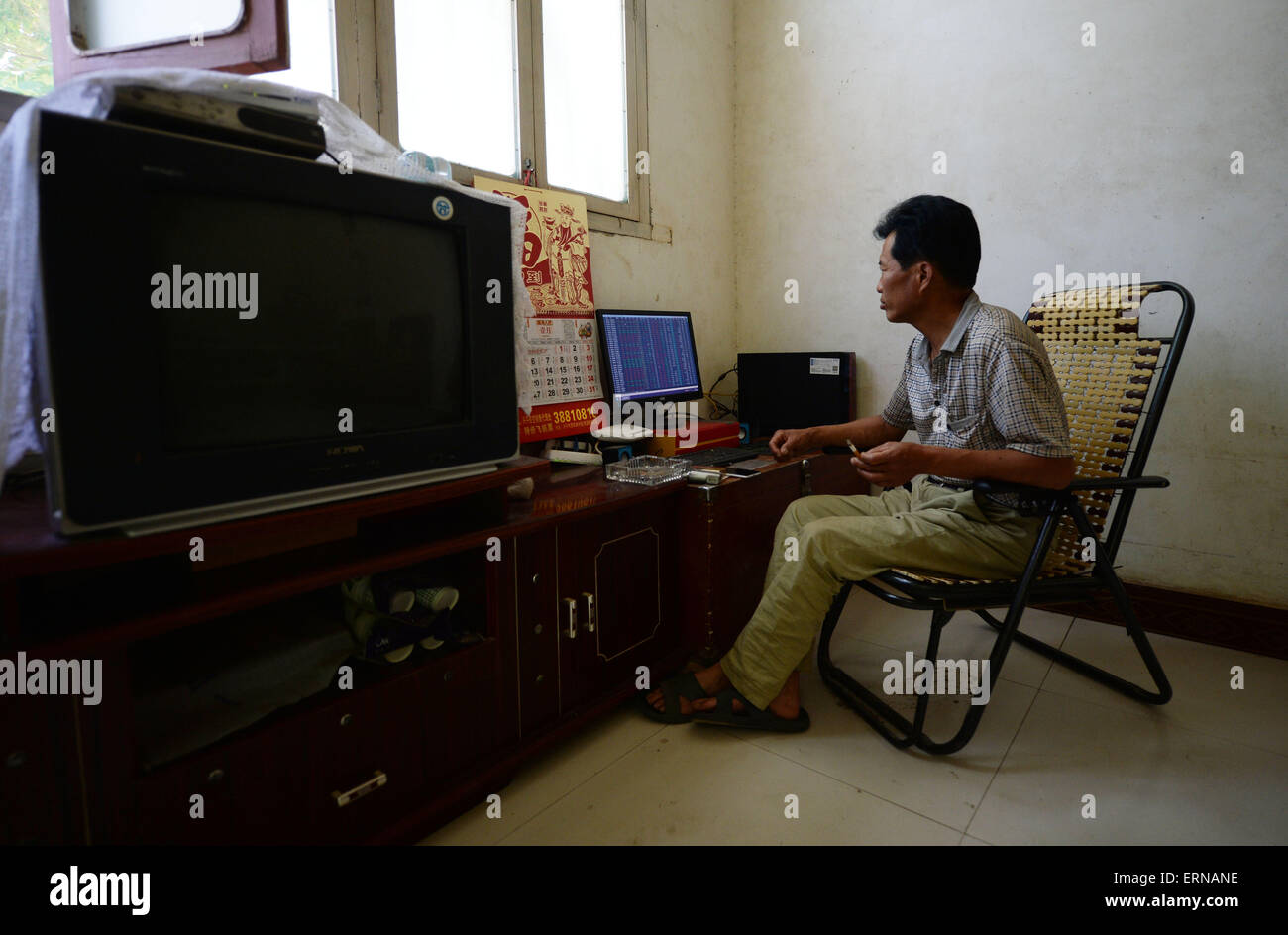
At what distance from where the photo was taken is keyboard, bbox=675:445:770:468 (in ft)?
6.80

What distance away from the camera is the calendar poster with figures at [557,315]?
6.71ft

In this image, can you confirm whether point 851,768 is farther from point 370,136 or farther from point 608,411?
point 370,136

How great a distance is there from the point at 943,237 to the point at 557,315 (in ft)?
3.58

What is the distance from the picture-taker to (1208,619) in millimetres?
2184

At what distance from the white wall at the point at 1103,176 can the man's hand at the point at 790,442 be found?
3.05 ft

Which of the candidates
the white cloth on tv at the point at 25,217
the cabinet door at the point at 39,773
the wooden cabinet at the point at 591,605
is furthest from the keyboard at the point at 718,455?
the cabinet door at the point at 39,773

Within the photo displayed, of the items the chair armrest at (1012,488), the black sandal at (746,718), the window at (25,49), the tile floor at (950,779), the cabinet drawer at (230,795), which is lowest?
the tile floor at (950,779)

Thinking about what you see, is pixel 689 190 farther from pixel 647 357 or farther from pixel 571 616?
pixel 571 616

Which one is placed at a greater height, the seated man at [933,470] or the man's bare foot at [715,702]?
the seated man at [933,470]

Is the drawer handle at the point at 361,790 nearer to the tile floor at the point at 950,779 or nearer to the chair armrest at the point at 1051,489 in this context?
the tile floor at the point at 950,779

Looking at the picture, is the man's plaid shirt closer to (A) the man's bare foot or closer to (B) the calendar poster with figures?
(A) the man's bare foot
